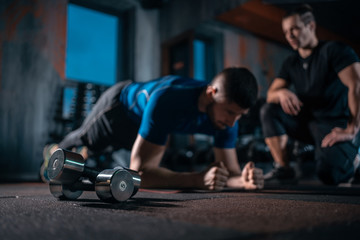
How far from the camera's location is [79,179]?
1055mm

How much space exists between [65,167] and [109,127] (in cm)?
89

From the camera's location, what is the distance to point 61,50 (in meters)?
4.16

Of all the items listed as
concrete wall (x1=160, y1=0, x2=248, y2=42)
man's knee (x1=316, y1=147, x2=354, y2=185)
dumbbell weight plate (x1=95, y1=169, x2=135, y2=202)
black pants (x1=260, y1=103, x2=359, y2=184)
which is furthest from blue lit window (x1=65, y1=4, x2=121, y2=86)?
dumbbell weight plate (x1=95, y1=169, x2=135, y2=202)

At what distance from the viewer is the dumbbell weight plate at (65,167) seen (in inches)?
36.4

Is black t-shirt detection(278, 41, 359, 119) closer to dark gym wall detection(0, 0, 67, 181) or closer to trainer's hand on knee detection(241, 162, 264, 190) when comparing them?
trainer's hand on knee detection(241, 162, 264, 190)

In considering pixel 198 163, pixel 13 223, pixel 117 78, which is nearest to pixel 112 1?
pixel 117 78

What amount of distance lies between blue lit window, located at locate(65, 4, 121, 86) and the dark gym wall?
0.61 feet

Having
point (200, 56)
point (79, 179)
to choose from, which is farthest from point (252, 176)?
point (200, 56)

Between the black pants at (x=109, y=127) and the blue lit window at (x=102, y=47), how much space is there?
2.60 meters

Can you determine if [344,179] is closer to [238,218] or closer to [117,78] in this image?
[238,218]

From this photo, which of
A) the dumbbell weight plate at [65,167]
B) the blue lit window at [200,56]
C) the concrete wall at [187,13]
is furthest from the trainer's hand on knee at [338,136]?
the blue lit window at [200,56]

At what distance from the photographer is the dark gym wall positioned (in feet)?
12.2

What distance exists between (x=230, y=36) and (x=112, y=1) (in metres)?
2.30

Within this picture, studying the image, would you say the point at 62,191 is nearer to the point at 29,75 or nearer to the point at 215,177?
the point at 215,177
